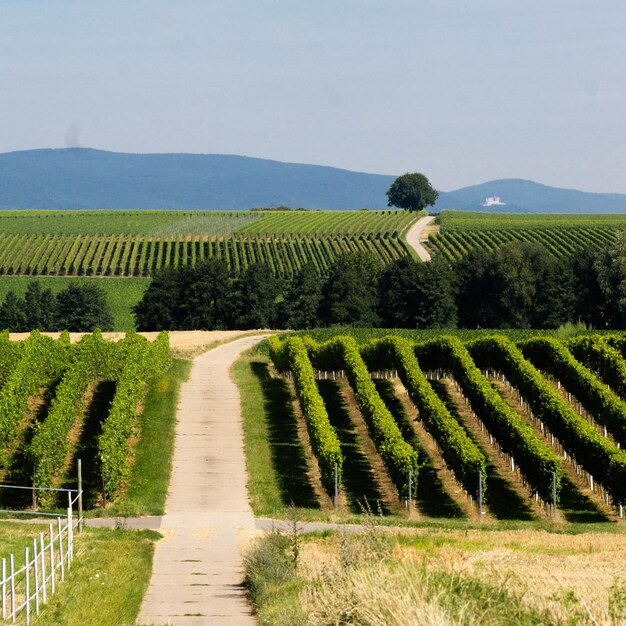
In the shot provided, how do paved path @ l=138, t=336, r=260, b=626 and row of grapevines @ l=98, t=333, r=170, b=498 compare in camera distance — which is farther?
row of grapevines @ l=98, t=333, r=170, b=498

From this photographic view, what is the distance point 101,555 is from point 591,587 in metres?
17.5

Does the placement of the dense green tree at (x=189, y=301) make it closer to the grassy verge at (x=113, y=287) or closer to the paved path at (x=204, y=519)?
the grassy verge at (x=113, y=287)

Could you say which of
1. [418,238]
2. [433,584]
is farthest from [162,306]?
[433,584]

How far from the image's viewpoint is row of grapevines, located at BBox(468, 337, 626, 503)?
46.8 m

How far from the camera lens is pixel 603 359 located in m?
68.4

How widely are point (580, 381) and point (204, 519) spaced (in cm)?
2719

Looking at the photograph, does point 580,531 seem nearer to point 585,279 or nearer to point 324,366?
point 324,366

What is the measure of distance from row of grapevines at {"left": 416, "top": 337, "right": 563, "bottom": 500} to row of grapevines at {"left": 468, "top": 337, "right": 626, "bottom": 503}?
4.76 ft

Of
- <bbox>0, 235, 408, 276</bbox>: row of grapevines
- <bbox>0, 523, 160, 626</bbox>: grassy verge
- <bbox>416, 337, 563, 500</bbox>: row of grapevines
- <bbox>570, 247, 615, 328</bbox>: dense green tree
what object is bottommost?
<bbox>0, 523, 160, 626</bbox>: grassy verge

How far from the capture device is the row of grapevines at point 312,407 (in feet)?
155

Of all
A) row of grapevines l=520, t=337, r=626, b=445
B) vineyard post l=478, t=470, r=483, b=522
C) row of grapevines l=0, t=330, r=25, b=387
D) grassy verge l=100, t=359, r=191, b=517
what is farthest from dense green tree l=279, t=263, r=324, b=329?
vineyard post l=478, t=470, r=483, b=522

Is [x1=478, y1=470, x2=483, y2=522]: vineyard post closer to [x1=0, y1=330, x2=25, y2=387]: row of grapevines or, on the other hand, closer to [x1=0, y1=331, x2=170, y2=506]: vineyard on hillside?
[x1=0, y1=331, x2=170, y2=506]: vineyard on hillside

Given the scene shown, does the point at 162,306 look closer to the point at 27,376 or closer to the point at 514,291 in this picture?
the point at 514,291

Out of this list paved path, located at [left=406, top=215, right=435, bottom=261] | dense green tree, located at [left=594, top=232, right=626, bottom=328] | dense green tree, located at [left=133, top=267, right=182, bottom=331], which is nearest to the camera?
dense green tree, located at [left=594, top=232, right=626, bottom=328]
